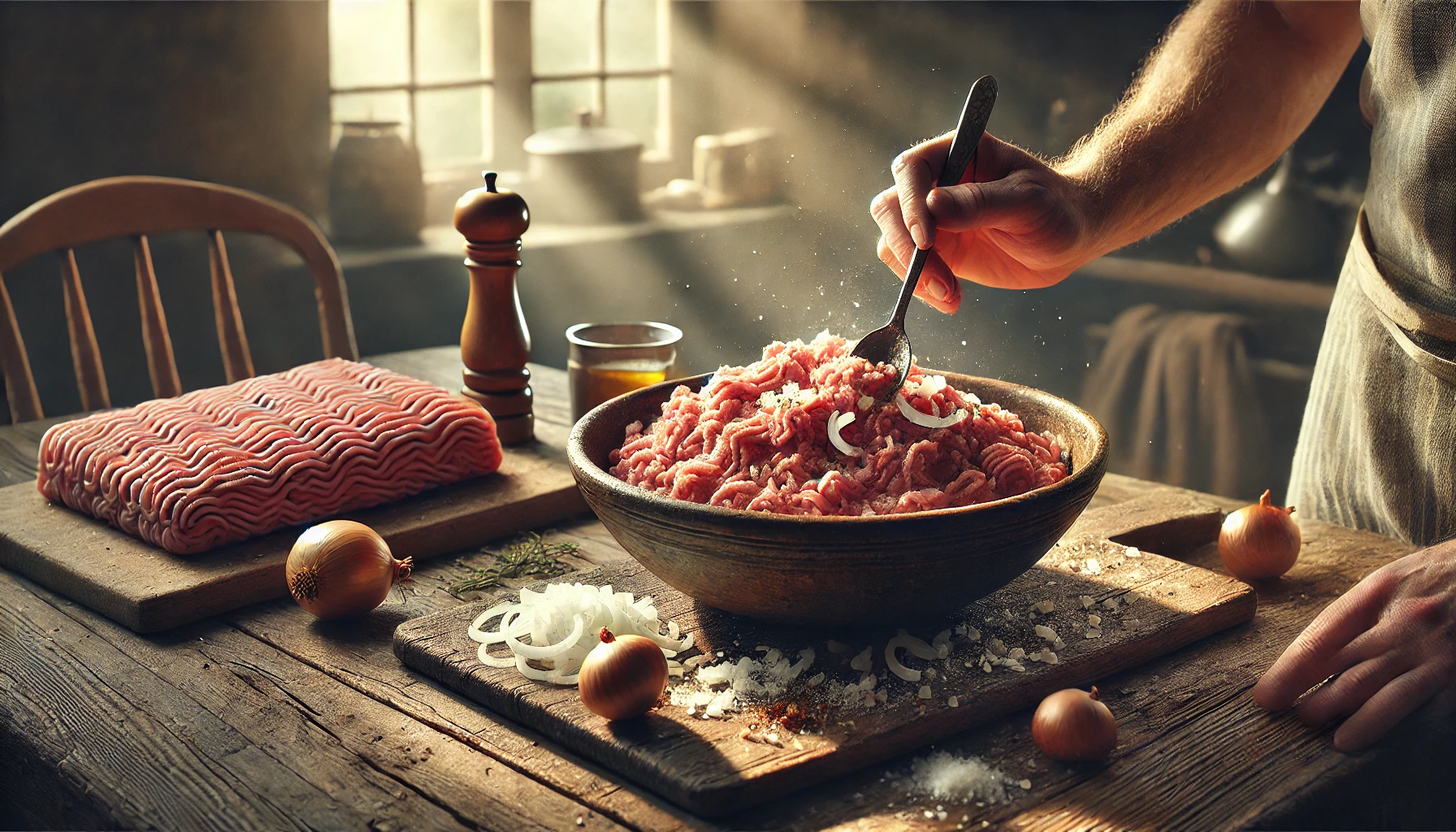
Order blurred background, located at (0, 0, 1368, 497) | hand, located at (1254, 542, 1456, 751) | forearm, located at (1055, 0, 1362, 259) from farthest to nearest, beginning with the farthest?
blurred background, located at (0, 0, 1368, 497), forearm, located at (1055, 0, 1362, 259), hand, located at (1254, 542, 1456, 751)

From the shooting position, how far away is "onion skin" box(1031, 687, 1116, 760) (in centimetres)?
92

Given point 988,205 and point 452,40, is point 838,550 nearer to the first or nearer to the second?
point 988,205

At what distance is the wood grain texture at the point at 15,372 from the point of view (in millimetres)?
1967

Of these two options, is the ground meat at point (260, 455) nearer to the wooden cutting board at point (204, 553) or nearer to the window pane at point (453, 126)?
the wooden cutting board at point (204, 553)

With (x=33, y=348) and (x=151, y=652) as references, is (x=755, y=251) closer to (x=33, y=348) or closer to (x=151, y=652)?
(x=33, y=348)

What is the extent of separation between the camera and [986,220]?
1.27 metres

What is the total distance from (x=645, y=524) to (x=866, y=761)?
267 mm

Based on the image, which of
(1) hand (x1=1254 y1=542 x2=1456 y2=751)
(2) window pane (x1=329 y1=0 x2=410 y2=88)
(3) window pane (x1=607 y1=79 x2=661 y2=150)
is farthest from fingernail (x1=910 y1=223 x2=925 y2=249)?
(3) window pane (x1=607 y1=79 x2=661 y2=150)

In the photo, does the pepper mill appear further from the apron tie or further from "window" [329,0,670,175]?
"window" [329,0,670,175]

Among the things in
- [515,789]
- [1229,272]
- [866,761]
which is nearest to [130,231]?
[515,789]

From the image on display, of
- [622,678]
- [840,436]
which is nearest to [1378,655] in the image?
[840,436]

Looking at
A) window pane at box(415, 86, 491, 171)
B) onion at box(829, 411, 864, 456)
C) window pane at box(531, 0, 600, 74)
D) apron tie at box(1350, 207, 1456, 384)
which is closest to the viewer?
onion at box(829, 411, 864, 456)

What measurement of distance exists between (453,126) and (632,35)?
944 mm

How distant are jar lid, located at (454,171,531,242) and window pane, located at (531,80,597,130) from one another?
3.05 m
